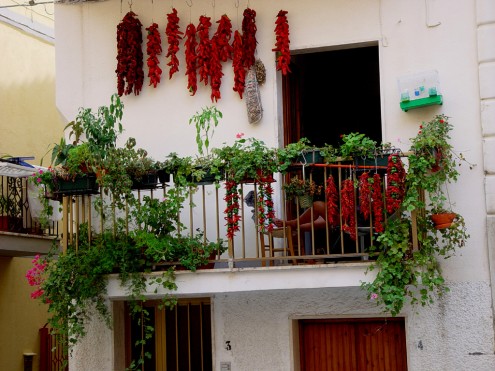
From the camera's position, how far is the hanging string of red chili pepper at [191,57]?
12.2m

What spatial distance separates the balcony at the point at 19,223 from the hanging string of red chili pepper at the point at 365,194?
6.93 meters

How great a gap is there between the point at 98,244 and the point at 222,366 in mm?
2102

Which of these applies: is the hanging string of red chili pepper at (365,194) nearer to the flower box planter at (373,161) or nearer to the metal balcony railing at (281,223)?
the metal balcony railing at (281,223)

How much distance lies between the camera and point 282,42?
38.9 ft

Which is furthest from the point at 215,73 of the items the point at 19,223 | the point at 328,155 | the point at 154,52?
the point at 19,223

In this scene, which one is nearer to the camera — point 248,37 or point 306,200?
point 306,200

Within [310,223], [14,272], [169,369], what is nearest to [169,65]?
[310,223]

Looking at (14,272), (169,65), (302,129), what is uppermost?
(169,65)

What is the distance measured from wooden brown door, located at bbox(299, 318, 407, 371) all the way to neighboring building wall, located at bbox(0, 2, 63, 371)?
745 cm

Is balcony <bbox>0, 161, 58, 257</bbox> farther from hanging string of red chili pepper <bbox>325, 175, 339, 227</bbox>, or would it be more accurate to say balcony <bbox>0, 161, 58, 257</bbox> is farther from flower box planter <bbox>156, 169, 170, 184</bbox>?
hanging string of red chili pepper <bbox>325, 175, 339, 227</bbox>

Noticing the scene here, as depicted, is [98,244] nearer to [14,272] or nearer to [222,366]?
[222,366]

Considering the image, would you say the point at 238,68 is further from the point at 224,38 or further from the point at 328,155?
the point at 328,155

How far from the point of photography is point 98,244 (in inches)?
441

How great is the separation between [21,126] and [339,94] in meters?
6.03
